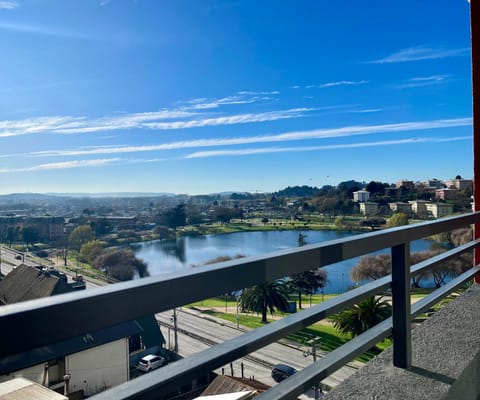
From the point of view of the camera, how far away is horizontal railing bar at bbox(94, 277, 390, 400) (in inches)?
26.3

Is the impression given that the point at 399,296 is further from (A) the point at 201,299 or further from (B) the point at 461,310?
(B) the point at 461,310

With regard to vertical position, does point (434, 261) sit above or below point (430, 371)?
above

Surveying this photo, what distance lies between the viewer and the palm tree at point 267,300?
5.75ft

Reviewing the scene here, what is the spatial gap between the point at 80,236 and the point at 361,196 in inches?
129

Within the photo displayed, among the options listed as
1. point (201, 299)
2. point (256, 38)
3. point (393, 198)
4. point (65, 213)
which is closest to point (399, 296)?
point (201, 299)

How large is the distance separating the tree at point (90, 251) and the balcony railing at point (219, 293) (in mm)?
2434

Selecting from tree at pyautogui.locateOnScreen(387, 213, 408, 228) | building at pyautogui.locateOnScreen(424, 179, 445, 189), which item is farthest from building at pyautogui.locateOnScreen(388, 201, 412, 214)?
tree at pyautogui.locateOnScreen(387, 213, 408, 228)

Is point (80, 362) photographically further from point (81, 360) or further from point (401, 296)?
point (401, 296)

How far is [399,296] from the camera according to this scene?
1455 mm

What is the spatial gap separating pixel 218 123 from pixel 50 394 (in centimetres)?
1838

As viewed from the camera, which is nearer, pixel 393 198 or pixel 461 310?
pixel 461 310

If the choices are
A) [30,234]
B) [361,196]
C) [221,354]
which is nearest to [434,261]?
[221,354]

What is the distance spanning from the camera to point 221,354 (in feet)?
2.68

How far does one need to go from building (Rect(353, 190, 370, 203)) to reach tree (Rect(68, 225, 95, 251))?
2987 mm
